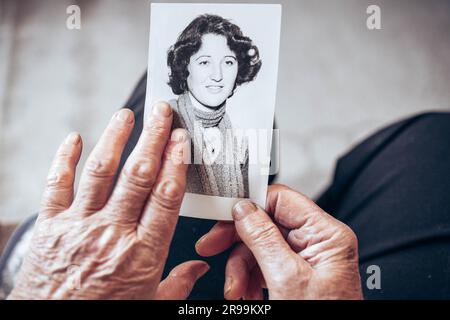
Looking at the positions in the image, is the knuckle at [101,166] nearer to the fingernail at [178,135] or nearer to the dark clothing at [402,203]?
the fingernail at [178,135]

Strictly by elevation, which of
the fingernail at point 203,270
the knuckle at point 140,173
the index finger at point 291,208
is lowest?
the fingernail at point 203,270

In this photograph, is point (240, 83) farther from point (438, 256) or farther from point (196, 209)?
point (438, 256)

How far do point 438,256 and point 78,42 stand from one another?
789 millimetres

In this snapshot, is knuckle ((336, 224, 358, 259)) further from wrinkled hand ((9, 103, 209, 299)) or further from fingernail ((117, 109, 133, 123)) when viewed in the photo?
fingernail ((117, 109, 133, 123))

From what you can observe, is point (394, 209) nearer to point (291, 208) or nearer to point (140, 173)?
point (291, 208)

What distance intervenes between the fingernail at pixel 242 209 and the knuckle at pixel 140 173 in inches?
5.8

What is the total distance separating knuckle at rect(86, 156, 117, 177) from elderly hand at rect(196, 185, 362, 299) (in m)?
0.20

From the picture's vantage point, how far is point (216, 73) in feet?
1.96

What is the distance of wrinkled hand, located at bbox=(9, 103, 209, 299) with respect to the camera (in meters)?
0.51

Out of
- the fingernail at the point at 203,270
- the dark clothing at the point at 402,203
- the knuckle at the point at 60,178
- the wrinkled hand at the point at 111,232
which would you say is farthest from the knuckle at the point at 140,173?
the dark clothing at the point at 402,203

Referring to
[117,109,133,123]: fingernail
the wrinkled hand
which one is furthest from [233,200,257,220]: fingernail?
[117,109,133,123]: fingernail

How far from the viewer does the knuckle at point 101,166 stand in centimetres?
51
